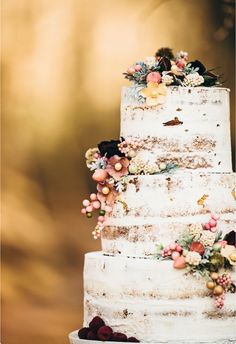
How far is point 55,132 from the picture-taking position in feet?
25.8

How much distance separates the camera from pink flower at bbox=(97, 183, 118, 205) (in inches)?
196

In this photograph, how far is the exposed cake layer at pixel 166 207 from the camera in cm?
483

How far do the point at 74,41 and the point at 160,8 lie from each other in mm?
668

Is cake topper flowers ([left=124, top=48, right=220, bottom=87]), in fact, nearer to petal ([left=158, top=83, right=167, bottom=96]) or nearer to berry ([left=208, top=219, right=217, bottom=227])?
petal ([left=158, top=83, right=167, bottom=96])

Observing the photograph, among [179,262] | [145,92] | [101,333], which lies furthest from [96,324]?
[145,92]

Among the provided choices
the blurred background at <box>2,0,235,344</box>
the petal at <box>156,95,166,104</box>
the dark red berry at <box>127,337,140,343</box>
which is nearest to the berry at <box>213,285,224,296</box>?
the dark red berry at <box>127,337,140,343</box>

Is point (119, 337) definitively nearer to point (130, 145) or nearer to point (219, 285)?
point (219, 285)

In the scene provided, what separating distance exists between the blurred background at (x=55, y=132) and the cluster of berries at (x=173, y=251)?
3.12 m

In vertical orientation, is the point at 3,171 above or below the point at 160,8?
below

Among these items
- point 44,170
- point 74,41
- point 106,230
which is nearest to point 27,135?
point 44,170

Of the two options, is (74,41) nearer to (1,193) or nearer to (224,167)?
(1,193)

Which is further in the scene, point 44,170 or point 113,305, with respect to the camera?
point 44,170

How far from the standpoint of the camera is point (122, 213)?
494 centimetres

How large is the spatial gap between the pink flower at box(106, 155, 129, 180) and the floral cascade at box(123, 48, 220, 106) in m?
0.28
